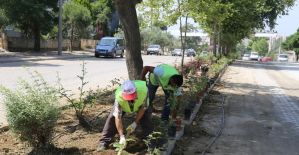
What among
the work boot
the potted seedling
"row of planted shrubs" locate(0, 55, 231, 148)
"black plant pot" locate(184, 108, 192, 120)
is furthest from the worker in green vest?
"row of planted shrubs" locate(0, 55, 231, 148)

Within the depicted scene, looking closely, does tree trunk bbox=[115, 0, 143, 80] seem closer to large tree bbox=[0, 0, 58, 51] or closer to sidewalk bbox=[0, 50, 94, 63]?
sidewalk bbox=[0, 50, 94, 63]

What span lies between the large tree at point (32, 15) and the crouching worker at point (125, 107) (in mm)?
30651

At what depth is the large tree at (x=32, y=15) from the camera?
35.5 meters

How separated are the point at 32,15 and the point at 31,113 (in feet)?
106

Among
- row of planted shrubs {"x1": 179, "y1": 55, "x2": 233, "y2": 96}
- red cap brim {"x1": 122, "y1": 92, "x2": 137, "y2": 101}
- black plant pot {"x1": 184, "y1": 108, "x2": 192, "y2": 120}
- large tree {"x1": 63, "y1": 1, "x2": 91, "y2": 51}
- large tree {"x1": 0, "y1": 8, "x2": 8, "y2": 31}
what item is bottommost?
black plant pot {"x1": 184, "y1": 108, "x2": 192, "y2": 120}

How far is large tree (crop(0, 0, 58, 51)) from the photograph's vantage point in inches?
1396

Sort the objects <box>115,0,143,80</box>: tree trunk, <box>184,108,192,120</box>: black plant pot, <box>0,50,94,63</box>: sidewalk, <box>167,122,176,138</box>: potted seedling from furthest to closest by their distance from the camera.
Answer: <box>0,50,94,63</box>: sidewalk < <box>115,0,143,80</box>: tree trunk < <box>184,108,192,120</box>: black plant pot < <box>167,122,176,138</box>: potted seedling

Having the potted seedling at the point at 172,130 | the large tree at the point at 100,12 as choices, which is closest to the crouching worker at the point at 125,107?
the potted seedling at the point at 172,130

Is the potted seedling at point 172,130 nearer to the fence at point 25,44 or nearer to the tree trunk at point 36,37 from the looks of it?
the tree trunk at point 36,37

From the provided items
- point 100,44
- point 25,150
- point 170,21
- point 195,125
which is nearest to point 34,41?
point 100,44

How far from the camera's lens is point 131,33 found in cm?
1000

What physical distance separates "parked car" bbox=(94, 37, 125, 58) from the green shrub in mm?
33700

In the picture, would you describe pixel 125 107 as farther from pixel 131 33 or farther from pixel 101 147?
pixel 131 33

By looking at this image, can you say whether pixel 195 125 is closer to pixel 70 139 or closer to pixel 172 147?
pixel 172 147
